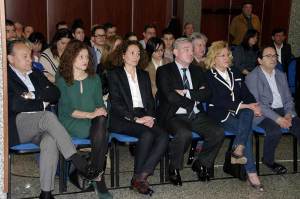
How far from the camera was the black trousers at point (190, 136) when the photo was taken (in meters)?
3.90

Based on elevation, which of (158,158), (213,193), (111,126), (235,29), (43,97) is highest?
(235,29)

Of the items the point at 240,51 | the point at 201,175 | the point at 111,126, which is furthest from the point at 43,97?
the point at 240,51

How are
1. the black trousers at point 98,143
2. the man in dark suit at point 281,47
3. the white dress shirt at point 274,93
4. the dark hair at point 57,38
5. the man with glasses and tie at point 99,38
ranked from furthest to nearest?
the man in dark suit at point 281,47 < the man with glasses and tie at point 99,38 < the dark hair at point 57,38 < the white dress shirt at point 274,93 < the black trousers at point 98,143

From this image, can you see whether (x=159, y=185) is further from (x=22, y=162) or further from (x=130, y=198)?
(x=22, y=162)

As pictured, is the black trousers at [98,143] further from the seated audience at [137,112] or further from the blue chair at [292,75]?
the blue chair at [292,75]

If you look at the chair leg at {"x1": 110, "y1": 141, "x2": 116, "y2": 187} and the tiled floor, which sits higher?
the chair leg at {"x1": 110, "y1": 141, "x2": 116, "y2": 187}

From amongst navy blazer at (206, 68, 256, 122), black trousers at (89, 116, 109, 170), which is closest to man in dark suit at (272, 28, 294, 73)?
navy blazer at (206, 68, 256, 122)

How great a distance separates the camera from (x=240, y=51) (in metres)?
5.99

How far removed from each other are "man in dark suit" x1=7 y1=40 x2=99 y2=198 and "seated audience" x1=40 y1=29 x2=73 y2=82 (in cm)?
100

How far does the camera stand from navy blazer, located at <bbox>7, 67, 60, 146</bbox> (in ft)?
11.3

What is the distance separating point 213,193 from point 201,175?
291mm

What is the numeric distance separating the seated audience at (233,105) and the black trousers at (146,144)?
2.16 ft

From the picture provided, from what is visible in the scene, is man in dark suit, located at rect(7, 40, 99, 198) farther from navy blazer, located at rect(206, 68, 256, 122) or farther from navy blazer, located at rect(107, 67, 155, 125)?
navy blazer, located at rect(206, 68, 256, 122)

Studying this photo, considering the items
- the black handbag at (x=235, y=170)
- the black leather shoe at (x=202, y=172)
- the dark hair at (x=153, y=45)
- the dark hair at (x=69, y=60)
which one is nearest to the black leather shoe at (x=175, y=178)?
the black leather shoe at (x=202, y=172)
